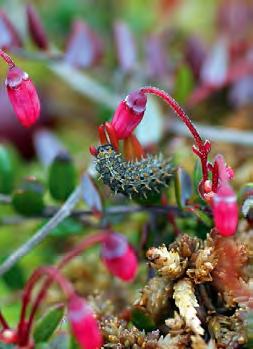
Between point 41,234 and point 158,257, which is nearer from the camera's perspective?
point 158,257

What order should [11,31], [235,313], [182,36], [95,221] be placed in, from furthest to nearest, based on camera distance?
[182,36], [11,31], [95,221], [235,313]

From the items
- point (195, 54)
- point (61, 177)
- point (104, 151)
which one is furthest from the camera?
point (195, 54)

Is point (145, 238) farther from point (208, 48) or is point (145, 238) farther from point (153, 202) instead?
point (208, 48)

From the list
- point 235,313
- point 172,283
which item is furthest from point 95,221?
point 235,313

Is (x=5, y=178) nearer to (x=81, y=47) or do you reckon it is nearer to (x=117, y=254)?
(x=117, y=254)

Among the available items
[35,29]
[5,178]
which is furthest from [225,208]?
[35,29]

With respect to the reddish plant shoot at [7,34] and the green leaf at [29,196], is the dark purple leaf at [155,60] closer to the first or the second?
the reddish plant shoot at [7,34]
